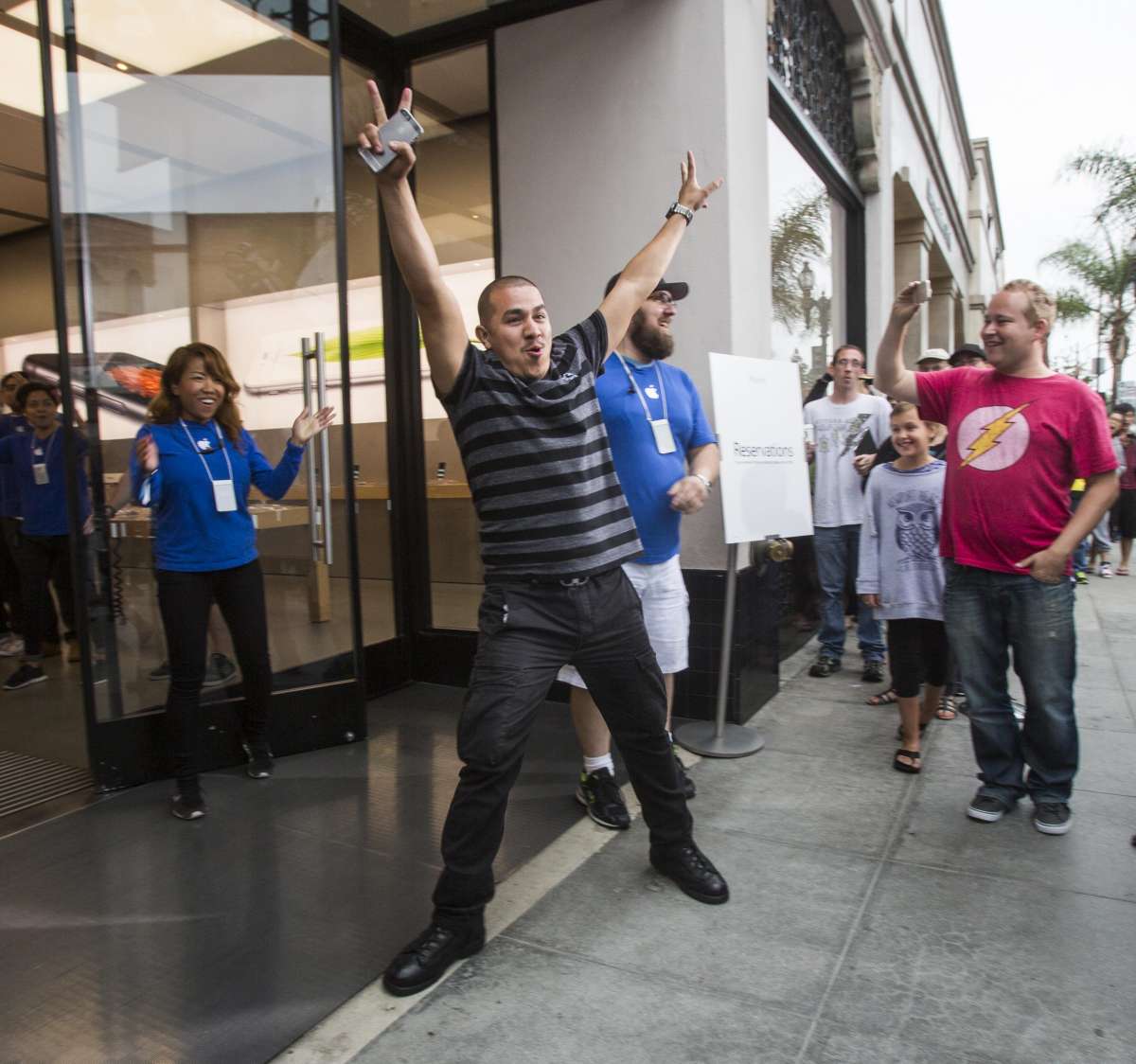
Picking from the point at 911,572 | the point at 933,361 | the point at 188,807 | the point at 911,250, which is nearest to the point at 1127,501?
the point at 911,250

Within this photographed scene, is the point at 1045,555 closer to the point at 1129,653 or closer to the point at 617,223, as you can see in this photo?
the point at 617,223

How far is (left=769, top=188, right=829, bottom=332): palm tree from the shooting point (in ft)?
20.4

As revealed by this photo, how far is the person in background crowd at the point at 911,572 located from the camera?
12.5 feet

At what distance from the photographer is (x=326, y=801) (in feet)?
11.7

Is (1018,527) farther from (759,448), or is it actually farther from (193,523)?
(193,523)

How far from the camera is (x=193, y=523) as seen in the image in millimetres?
3527

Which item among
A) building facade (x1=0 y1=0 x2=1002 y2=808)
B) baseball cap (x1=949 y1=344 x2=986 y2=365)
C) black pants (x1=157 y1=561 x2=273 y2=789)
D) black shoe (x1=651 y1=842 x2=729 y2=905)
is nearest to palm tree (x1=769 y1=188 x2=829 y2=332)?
→ building facade (x1=0 y1=0 x2=1002 y2=808)

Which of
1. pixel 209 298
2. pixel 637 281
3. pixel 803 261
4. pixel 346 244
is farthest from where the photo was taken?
pixel 803 261

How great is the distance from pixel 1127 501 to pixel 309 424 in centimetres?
969

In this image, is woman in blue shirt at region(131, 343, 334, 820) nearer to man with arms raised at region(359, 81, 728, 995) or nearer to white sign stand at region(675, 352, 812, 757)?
man with arms raised at region(359, 81, 728, 995)

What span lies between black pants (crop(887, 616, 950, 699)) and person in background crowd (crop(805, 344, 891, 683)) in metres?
1.37

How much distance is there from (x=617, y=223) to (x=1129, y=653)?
14.8 ft

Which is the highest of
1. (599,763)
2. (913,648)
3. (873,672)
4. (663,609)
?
(663,609)

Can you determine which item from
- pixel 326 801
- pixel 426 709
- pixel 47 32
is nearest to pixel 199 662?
pixel 326 801
